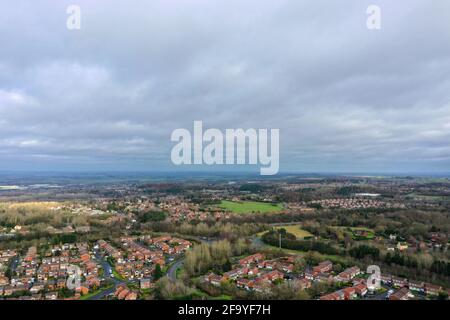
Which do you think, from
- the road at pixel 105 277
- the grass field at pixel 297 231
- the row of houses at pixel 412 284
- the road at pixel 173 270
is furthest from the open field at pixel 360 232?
the road at pixel 105 277

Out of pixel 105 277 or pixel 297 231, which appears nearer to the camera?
pixel 105 277

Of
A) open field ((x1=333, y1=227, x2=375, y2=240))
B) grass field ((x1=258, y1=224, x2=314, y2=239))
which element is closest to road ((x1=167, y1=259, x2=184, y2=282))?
grass field ((x1=258, y1=224, x2=314, y2=239))

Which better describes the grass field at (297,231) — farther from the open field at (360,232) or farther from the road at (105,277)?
the road at (105,277)

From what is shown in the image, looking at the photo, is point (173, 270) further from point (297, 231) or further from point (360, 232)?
point (360, 232)

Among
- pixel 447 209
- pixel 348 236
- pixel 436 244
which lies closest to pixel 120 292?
pixel 348 236

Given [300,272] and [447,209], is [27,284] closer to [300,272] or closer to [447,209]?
[300,272]

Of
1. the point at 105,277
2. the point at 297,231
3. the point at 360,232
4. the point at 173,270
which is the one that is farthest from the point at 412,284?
the point at 105,277

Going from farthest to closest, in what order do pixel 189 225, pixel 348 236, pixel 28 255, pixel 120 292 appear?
pixel 189 225
pixel 348 236
pixel 28 255
pixel 120 292

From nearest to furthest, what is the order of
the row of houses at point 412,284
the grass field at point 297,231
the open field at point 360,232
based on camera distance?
the row of houses at point 412,284, the open field at point 360,232, the grass field at point 297,231

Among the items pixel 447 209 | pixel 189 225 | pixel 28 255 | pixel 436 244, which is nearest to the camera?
pixel 28 255

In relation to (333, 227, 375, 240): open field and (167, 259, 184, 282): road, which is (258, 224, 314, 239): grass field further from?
(167, 259, 184, 282): road

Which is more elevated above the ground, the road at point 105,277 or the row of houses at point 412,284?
the row of houses at point 412,284
